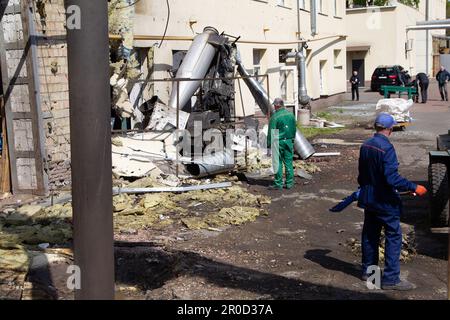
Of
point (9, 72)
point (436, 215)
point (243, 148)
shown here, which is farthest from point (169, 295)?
point (243, 148)

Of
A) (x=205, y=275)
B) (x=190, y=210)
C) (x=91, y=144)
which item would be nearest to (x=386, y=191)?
(x=205, y=275)

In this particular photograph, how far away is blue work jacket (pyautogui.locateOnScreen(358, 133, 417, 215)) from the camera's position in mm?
5242

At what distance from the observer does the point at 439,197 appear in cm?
694

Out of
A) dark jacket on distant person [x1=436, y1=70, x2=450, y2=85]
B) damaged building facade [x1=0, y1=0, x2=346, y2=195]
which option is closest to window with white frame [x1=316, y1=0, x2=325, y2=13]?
dark jacket on distant person [x1=436, y1=70, x2=450, y2=85]

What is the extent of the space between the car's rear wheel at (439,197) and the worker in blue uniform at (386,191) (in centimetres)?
179

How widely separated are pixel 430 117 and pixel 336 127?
14.9 feet

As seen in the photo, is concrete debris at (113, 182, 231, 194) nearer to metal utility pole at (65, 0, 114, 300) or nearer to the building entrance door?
metal utility pole at (65, 0, 114, 300)

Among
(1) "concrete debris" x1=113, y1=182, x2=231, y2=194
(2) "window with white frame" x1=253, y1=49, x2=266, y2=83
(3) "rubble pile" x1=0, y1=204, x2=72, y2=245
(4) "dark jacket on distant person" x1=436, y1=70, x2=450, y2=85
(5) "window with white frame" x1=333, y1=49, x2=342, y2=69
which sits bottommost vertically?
(3) "rubble pile" x1=0, y1=204, x2=72, y2=245

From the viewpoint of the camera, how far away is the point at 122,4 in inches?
461

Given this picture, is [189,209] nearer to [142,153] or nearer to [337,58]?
[142,153]

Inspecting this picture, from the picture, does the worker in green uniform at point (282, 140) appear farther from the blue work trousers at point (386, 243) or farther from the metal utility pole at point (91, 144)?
the metal utility pole at point (91, 144)

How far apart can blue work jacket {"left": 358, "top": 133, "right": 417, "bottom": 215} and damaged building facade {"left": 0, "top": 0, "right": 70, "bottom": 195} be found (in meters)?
5.61

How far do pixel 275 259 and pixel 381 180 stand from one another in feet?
5.21

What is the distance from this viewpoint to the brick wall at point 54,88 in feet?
30.1
